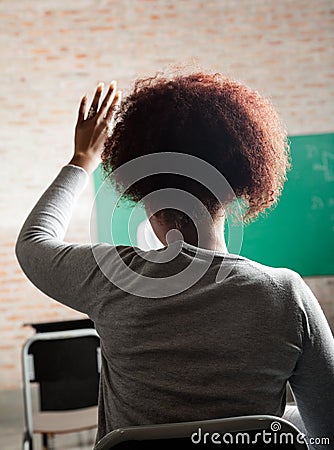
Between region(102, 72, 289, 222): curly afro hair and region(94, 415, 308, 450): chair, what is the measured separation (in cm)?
37

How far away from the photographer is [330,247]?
7434 mm

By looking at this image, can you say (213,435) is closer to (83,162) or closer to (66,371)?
(83,162)

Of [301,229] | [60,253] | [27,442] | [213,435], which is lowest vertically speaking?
[27,442]

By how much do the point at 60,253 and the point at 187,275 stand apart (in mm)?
220

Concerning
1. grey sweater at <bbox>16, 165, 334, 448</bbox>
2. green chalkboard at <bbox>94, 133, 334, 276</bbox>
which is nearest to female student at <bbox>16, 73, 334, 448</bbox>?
grey sweater at <bbox>16, 165, 334, 448</bbox>

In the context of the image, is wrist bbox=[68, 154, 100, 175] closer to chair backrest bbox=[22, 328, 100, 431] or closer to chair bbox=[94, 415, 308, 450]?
chair bbox=[94, 415, 308, 450]

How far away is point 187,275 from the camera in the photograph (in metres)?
1.24

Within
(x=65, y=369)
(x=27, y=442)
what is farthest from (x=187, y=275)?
(x=65, y=369)

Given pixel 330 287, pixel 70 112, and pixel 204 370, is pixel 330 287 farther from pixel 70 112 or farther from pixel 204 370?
pixel 204 370

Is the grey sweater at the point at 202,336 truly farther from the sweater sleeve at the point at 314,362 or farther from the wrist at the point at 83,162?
the wrist at the point at 83,162

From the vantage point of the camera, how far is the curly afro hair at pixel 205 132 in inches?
→ 50.6

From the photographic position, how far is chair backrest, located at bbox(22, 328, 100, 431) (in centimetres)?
411

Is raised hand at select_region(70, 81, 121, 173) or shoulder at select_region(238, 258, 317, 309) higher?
raised hand at select_region(70, 81, 121, 173)

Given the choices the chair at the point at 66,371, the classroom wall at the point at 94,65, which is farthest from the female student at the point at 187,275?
the classroom wall at the point at 94,65
